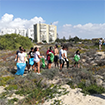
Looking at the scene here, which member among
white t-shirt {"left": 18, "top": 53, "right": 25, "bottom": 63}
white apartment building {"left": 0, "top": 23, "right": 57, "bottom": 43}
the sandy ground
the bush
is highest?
white apartment building {"left": 0, "top": 23, "right": 57, "bottom": 43}

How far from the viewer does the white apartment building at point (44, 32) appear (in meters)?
75.2

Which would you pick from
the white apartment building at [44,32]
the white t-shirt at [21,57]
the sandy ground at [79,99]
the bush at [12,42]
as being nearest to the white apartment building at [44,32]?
the white apartment building at [44,32]

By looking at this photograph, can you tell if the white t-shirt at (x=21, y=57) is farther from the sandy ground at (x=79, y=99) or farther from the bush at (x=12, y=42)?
the bush at (x=12, y=42)

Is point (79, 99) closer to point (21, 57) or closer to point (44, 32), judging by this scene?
point (21, 57)

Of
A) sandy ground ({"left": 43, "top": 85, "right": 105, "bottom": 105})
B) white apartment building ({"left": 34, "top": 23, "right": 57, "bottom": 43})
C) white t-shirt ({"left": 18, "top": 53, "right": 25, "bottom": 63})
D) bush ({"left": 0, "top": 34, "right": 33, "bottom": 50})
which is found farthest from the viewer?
white apartment building ({"left": 34, "top": 23, "right": 57, "bottom": 43})

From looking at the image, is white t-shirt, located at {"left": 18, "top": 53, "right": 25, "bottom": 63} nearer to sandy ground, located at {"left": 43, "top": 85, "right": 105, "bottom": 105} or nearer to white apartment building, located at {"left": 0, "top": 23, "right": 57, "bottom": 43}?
sandy ground, located at {"left": 43, "top": 85, "right": 105, "bottom": 105}

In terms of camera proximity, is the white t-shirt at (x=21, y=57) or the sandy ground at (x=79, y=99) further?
the white t-shirt at (x=21, y=57)

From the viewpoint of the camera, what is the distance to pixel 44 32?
76.3 meters

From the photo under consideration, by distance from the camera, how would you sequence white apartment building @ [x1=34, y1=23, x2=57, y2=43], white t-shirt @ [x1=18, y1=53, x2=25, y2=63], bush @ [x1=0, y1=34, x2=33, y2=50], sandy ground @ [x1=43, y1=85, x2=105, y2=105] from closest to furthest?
sandy ground @ [x1=43, y1=85, x2=105, y2=105]
white t-shirt @ [x1=18, y1=53, x2=25, y2=63]
bush @ [x1=0, y1=34, x2=33, y2=50]
white apartment building @ [x1=34, y1=23, x2=57, y2=43]

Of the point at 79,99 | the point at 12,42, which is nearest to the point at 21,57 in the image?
the point at 79,99

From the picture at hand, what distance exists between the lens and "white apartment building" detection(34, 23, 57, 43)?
7519 cm

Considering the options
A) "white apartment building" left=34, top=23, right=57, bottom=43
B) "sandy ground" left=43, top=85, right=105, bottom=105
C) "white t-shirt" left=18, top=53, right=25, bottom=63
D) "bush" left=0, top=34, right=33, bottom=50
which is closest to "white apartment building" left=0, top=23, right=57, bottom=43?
→ "white apartment building" left=34, top=23, right=57, bottom=43

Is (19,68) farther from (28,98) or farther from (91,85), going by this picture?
(91,85)

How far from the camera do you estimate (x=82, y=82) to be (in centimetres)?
536
